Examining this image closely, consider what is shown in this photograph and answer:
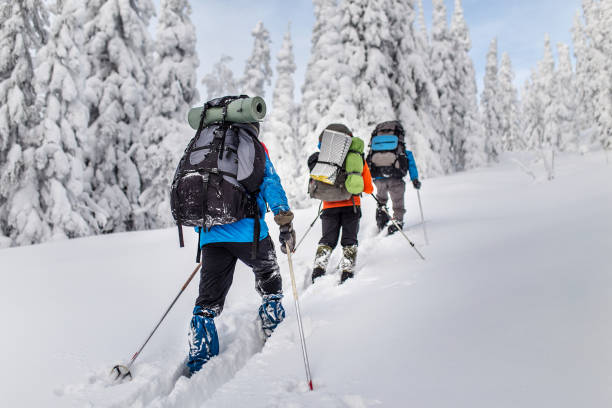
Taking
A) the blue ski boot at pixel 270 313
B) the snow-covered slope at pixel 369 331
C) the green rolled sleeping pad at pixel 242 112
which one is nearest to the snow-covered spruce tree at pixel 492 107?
the snow-covered slope at pixel 369 331

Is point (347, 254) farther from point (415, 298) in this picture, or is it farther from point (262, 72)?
point (262, 72)

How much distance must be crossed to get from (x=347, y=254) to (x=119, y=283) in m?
3.14

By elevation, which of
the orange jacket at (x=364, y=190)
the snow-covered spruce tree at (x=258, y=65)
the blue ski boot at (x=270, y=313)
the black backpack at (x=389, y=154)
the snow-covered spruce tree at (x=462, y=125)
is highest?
Answer: the snow-covered spruce tree at (x=258, y=65)

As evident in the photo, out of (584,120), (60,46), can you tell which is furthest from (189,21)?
(584,120)

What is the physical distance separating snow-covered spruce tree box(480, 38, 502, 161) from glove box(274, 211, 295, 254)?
1589 inches

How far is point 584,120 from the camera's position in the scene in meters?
50.7

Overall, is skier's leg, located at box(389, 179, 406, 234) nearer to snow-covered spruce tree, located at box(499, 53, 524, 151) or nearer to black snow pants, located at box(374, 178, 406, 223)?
black snow pants, located at box(374, 178, 406, 223)

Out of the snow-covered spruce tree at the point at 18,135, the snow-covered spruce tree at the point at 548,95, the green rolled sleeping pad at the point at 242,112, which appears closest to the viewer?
the green rolled sleeping pad at the point at 242,112

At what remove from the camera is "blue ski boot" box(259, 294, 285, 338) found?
11.7ft

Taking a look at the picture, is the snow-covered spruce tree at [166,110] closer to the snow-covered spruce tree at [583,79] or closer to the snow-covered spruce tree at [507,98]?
the snow-covered spruce tree at [583,79]

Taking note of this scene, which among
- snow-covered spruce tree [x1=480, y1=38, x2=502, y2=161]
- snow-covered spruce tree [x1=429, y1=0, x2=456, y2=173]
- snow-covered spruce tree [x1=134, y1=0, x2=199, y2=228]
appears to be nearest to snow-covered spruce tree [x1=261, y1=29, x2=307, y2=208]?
snow-covered spruce tree [x1=134, y1=0, x2=199, y2=228]

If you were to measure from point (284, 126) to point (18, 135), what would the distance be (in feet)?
54.8

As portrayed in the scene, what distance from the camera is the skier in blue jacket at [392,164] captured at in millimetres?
7363

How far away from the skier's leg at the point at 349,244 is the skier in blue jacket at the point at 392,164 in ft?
7.44
